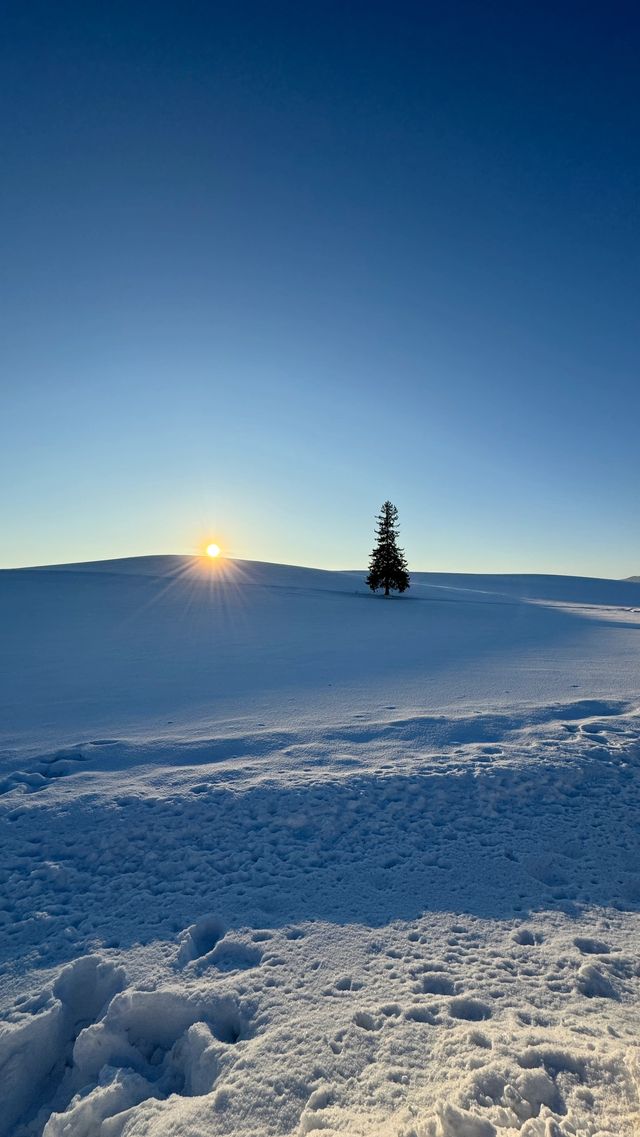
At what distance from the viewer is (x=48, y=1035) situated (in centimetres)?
296

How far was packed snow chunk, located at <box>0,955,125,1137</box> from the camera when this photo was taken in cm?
271

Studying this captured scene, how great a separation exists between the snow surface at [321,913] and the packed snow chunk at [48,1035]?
0.01m

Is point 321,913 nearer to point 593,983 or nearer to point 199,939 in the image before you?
point 199,939

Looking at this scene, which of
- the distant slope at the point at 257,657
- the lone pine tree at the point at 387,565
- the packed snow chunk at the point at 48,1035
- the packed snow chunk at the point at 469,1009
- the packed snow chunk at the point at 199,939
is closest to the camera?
the packed snow chunk at the point at 48,1035

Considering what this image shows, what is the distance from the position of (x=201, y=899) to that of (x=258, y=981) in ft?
3.13

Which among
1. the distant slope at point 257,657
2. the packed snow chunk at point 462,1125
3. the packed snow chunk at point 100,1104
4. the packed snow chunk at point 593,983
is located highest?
the distant slope at point 257,657

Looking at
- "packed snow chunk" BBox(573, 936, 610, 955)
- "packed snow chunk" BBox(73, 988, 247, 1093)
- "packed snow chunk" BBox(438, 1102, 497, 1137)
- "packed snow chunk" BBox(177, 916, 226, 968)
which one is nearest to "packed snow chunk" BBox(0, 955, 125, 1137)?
"packed snow chunk" BBox(73, 988, 247, 1093)

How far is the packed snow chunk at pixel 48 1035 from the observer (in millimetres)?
2707

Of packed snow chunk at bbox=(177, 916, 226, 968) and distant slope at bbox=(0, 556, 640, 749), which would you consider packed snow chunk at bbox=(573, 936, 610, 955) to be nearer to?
packed snow chunk at bbox=(177, 916, 226, 968)

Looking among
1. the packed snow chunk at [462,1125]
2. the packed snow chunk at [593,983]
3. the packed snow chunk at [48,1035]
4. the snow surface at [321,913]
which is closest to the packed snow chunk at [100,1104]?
the snow surface at [321,913]

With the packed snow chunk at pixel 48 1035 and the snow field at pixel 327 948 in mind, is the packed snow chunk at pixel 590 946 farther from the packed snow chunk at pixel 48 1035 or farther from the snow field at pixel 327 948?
the packed snow chunk at pixel 48 1035

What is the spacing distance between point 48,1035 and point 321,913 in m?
1.78

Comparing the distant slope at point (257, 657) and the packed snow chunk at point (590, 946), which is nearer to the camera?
the packed snow chunk at point (590, 946)

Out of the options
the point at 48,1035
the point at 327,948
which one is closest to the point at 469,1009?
the point at 327,948
